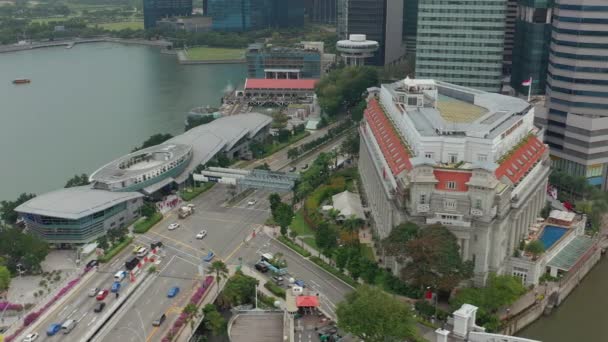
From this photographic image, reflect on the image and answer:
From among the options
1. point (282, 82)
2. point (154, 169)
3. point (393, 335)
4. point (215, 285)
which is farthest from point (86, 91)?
point (393, 335)

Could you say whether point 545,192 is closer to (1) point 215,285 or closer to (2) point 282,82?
(1) point 215,285

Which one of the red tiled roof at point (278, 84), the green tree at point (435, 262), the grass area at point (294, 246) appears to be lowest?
the grass area at point (294, 246)

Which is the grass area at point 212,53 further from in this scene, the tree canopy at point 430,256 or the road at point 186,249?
the tree canopy at point 430,256

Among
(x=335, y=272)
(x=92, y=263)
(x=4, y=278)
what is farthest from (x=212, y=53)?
(x=4, y=278)

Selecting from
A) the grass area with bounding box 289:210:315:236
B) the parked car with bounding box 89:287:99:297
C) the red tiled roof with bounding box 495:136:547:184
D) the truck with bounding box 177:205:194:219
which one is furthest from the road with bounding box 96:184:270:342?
the red tiled roof with bounding box 495:136:547:184

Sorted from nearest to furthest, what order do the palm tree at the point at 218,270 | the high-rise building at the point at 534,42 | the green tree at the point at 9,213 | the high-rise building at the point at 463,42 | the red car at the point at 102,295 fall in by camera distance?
the red car at the point at 102,295
the palm tree at the point at 218,270
the green tree at the point at 9,213
the high-rise building at the point at 534,42
the high-rise building at the point at 463,42

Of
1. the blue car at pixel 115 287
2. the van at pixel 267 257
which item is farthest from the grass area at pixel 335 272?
the blue car at pixel 115 287

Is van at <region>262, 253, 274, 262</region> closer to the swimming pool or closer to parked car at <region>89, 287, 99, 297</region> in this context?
parked car at <region>89, 287, 99, 297</region>
